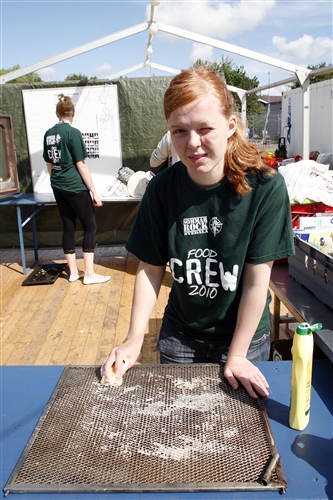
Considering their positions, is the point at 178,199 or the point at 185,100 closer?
the point at 185,100

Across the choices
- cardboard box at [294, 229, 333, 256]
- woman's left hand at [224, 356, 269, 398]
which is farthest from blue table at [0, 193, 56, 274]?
woman's left hand at [224, 356, 269, 398]

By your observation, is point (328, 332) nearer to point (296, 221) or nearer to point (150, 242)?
point (150, 242)

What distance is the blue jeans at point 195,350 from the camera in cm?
165

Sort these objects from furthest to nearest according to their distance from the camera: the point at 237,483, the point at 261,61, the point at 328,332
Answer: the point at 261,61 → the point at 328,332 → the point at 237,483

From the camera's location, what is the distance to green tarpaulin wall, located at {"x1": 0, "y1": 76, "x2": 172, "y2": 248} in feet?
20.9

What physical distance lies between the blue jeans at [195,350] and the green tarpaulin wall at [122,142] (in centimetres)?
507

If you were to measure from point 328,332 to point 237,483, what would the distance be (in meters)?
0.89

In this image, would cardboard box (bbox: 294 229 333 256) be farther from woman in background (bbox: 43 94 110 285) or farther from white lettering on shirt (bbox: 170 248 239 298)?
woman in background (bbox: 43 94 110 285)

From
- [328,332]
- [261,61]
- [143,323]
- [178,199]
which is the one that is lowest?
[328,332]

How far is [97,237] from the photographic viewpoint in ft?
22.4

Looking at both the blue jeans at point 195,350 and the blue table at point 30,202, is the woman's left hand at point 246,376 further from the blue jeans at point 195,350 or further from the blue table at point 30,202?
the blue table at point 30,202

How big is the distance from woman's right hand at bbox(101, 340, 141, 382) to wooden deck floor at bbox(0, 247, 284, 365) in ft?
6.24

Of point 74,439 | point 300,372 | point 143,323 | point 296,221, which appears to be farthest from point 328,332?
point 296,221

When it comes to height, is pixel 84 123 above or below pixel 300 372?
above
